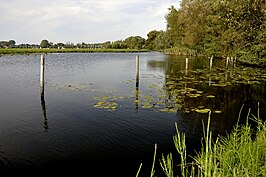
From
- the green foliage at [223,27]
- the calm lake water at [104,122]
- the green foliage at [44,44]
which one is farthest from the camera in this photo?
the green foliage at [44,44]

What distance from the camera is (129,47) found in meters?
146

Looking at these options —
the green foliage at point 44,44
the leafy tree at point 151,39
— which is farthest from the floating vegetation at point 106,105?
the green foliage at point 44,44

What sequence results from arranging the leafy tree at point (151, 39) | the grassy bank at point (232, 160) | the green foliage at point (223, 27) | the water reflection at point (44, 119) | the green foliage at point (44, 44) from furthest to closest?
the green foliage at point (44, 44), the leafy tree at point (151, 39), the green foliage at point (223, 27), the water reflection at point (44, 119), the grassy bank at point (232, 160)

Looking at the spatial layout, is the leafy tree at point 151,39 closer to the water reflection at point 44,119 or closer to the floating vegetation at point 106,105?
the floating vegetation at point 106,105

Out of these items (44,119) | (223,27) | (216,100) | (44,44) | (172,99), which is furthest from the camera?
(44,44)

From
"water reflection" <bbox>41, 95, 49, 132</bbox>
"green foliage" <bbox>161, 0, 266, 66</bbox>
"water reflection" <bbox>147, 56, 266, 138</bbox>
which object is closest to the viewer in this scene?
"water reflection" <bbox>41, 95, 49, 132</bbox>

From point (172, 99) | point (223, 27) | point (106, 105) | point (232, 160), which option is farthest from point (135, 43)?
point (232, 160)

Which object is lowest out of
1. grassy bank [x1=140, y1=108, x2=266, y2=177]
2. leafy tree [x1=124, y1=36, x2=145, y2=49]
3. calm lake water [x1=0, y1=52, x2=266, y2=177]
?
calm lake water [x1=0, y1=52, x2=266, y2=177]

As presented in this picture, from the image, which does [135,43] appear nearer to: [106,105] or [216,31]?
[216,31]

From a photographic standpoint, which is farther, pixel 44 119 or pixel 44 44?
pixel 44 44

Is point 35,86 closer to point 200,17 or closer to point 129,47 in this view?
point 200,17

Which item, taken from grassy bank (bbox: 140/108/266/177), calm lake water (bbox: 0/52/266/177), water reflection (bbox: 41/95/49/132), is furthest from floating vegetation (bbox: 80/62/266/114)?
grassy bank (bbox: 140/108/266/177)

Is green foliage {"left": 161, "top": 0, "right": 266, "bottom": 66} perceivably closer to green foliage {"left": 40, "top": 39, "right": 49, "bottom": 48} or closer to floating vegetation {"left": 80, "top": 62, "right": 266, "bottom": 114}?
floating vegetation {"left": 80, "top": 62, "right": 266, "bottom": 114}

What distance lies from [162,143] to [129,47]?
139 metres
